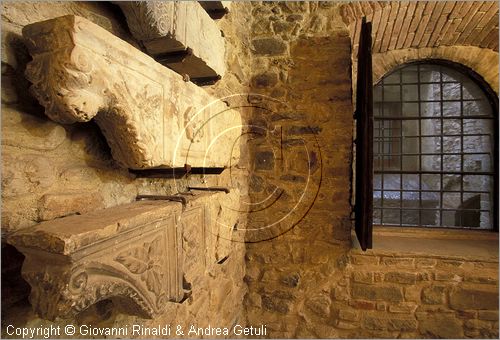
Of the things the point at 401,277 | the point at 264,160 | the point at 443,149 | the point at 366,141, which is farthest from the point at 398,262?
the point at 443,149

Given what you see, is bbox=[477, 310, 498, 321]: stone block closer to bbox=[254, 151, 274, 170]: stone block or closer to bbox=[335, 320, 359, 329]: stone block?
bbox=[335, 320, 359, 329]: stone block

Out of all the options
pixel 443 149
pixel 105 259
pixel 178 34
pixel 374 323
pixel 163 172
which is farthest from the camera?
pixel 443 149

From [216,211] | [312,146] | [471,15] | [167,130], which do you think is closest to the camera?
[167,130]

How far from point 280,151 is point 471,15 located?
1.77m

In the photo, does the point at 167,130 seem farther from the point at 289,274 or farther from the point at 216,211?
the point at 289,274

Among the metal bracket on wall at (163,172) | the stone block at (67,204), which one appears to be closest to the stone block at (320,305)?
the metal bracket on wall at (163,172)

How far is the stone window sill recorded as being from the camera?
6.62 feet

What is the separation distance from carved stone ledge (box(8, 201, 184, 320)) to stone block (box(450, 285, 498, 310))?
83.6 inches

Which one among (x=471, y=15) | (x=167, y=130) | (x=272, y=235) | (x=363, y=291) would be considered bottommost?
(x=363, y=291)

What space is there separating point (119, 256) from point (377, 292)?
2.08 m

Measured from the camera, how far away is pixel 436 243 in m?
2.28

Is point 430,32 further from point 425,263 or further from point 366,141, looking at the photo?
point 425,263

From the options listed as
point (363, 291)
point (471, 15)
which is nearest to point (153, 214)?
point (363, 291)

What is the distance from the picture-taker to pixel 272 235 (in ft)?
7.53
